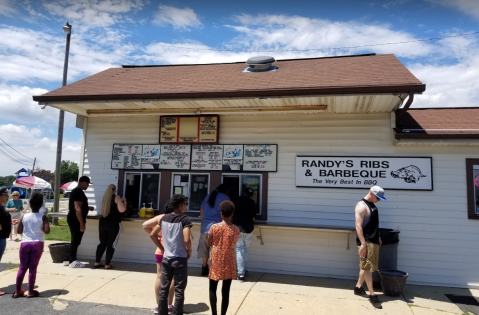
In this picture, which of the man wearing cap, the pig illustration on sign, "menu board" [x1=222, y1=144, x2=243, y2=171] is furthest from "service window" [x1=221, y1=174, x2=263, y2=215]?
the pig illustration on sign

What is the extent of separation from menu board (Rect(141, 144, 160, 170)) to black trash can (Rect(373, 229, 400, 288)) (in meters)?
4.87

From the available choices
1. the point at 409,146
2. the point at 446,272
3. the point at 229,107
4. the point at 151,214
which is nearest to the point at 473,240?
the point at 446,272

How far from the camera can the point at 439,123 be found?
713 centimetres

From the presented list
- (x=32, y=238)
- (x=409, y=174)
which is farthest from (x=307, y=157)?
(x=32, y=238)

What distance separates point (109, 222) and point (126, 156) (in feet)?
5.35

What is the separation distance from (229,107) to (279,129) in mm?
1156

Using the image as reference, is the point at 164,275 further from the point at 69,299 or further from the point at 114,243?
the point at 114,243

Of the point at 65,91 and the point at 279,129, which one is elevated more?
the point at 65,91

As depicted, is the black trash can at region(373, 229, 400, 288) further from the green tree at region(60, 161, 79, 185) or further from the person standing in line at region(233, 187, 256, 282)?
the green tree at region(60, 161, 79, 185)

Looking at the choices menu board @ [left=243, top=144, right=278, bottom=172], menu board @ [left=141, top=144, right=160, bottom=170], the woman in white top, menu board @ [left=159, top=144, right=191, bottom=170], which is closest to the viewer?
the woman in white top

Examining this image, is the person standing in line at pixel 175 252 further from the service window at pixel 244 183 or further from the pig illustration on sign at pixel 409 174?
the pig illustration on sign at pixel 409 174

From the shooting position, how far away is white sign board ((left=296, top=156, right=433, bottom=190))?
21.9 feet

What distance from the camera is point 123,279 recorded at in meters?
6.39

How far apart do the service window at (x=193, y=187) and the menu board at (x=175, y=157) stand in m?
0.23
